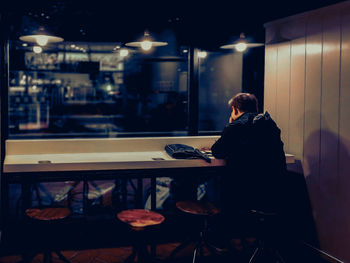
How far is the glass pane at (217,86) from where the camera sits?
1289 centimetres

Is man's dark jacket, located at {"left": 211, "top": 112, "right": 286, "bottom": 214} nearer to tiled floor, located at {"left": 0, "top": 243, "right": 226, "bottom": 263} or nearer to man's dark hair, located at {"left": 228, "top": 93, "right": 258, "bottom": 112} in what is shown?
man's dark hair, located at {"left": 228, "top": 93, "right": 258, "bottom": 112}

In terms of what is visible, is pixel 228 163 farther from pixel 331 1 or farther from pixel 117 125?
pixel 117 125

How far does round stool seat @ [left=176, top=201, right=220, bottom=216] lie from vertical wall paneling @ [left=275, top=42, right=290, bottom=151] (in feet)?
5.08

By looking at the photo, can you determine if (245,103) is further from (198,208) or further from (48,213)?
(48,213)

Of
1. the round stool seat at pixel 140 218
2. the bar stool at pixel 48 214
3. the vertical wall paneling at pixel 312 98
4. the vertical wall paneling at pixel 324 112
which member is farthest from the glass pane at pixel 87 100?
the round stool seat at pixel 140 218

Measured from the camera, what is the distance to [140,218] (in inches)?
126

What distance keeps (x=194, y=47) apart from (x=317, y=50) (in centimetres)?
153

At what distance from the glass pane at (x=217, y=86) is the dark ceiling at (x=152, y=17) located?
305 inches

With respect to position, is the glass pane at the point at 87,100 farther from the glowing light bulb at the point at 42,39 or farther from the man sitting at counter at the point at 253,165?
the man sitting at counter at the point at 253,165

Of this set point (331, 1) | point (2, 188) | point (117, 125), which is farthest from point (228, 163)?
point (117, 125)

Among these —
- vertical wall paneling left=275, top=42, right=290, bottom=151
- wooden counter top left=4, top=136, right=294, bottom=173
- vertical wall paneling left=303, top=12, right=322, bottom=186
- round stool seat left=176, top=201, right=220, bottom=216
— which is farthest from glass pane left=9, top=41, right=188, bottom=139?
round stool seat left=176, top=201, right=220, bottom=216

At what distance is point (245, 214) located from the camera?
3352mm

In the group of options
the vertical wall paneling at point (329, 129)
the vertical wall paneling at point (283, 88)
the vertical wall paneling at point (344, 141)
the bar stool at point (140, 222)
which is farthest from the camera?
the vertical wall paneling at point (283, 88)

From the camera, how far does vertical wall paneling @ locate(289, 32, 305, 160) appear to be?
425cm
